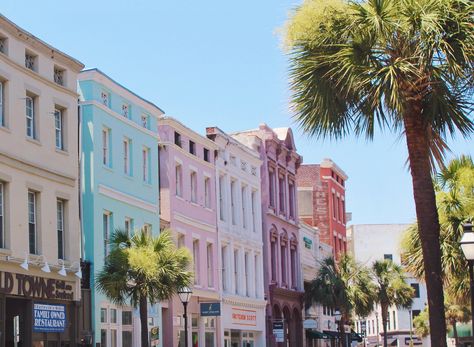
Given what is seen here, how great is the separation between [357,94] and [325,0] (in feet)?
5.59

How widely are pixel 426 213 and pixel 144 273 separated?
458 inches

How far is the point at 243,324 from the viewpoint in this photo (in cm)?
4622

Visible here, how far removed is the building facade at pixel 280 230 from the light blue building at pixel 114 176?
46.2ft

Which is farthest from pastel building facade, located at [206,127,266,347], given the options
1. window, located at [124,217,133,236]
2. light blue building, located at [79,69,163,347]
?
window, located at [124,217,133,236]

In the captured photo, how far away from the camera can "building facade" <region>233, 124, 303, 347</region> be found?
5112 cm

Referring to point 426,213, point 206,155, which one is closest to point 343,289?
point 206,155

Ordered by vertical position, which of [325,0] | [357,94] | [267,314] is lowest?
[267,314]

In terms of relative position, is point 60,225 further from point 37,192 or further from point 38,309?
point 38,309

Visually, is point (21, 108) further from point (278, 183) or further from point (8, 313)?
point (278, 183)

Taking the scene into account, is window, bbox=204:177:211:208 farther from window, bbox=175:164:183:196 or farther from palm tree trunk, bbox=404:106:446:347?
palm tree trunk, bbox=404:106:446:347

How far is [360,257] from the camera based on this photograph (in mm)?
113312

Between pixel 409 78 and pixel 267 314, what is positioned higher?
pixel 409 78

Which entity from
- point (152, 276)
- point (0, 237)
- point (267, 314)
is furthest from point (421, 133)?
point (267, 314)

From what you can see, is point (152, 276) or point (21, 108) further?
point (21, 108)
